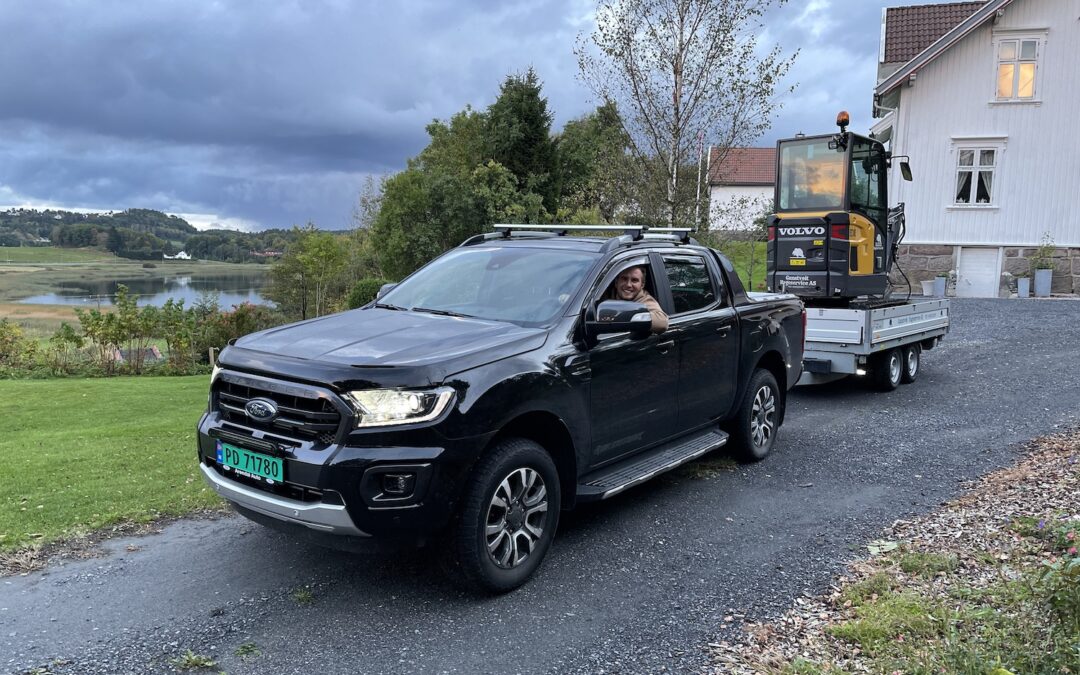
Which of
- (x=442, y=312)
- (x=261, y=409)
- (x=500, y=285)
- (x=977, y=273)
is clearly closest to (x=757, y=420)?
(x=500, y=285)

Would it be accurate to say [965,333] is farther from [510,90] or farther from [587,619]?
[510,90]

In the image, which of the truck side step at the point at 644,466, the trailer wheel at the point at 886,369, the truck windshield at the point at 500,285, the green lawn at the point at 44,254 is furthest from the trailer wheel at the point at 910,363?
the green lawn at the point at 44,254

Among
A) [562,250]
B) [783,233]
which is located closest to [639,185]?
[783,233]

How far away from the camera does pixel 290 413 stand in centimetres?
377

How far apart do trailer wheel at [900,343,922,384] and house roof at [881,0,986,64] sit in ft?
58.9

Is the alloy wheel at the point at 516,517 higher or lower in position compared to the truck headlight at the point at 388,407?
lower

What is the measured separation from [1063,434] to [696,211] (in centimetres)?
685

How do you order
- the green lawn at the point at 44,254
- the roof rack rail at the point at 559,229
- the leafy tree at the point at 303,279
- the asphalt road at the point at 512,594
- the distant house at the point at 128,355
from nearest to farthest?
the asphalt road at the point at 512,594 < the roof rack rail at the point at 559,229 < the distant house at the point at 128,355 < the leafy tree at the point at 303,279 < the green lawn at the point at 44,254

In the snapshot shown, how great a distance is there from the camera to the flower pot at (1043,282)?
21.5 meters

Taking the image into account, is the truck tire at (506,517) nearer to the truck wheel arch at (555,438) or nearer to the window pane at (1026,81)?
the truck wheel arch at (555,438)

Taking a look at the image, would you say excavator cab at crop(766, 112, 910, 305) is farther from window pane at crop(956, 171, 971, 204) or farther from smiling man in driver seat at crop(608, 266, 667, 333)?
window pane at crop(956, 171, 971, 204)

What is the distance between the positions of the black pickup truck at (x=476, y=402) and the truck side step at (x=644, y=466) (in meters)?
0.02

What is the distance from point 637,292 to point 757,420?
2.09 metres

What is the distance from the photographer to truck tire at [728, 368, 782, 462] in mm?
6426
